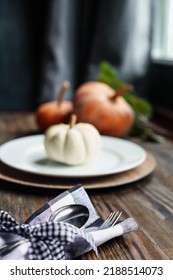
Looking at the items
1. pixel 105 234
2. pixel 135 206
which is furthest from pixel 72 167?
pixel 105 234

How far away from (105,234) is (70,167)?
278 millimetres

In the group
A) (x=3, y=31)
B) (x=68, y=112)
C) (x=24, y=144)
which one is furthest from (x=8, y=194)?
(x=3, y=31)

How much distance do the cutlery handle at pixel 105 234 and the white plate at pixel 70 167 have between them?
0.64 ft

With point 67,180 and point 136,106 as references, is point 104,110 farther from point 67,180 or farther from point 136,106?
point 67,180

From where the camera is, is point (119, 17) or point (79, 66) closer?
point (119, 17)

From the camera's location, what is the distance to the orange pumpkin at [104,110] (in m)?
1.10

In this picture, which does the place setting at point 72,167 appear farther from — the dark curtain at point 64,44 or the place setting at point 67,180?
the dark curtain at point 64,44

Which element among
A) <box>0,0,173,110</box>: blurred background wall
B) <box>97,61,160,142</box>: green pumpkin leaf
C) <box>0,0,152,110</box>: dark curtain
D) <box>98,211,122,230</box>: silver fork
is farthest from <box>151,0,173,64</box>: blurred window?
<box>98,211,122,230</box>: silver fork

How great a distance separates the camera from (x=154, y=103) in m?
1.84

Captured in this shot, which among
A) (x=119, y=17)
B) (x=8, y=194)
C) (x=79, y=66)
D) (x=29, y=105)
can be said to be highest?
(x=119, y=17)

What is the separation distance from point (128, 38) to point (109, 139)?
2.87 feet
